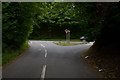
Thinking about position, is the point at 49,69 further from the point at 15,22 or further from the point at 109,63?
the point at 15,22

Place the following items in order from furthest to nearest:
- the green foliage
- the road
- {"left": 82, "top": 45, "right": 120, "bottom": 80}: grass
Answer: the green foliage
{"left": 82, "top": 45, "right": 120, "bottom": 80}: grass
the road

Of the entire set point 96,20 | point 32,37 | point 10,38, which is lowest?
point 32,37

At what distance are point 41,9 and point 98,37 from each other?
14.4 meters

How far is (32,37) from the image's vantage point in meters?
73.1

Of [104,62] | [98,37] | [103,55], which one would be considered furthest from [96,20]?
[104,62]

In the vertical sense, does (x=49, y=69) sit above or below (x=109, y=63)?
below

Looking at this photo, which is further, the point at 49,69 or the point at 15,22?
the point at 15,22

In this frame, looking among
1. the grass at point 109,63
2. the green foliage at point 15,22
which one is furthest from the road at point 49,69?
the green foliage at point 15,22

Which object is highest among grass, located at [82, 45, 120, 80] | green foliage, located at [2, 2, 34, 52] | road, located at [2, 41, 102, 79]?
green foliage, located at [2, 2, 34, 52]

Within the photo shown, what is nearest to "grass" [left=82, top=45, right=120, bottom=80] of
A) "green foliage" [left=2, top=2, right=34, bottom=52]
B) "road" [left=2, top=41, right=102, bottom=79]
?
"road" [left=2, top=41, right=102, bottom=79]

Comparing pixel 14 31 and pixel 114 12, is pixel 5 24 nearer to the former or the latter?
pixel 14 31

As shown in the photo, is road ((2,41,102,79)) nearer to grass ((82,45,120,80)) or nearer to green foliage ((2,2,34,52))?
grass ((82,45,120,80))

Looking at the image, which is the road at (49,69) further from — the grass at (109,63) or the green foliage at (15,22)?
the green foliage at (15,22)

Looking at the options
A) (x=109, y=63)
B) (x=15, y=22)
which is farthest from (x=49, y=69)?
(x=15, y=22)
